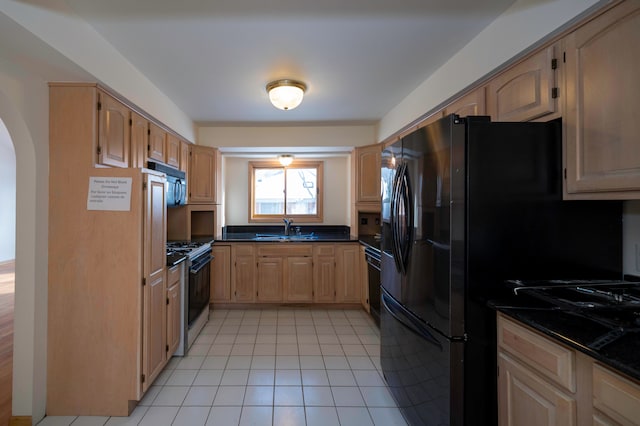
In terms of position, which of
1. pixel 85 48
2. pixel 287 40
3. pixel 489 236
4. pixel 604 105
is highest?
pixel 287 40

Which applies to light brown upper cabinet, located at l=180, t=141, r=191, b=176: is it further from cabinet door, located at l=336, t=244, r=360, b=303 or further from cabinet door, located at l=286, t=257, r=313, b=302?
cabinet door, located at l=336, t=244, r=360, b=303

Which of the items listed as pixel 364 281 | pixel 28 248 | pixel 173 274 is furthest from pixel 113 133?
pixel 364 281

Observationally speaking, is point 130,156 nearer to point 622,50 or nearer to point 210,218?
point 210,218

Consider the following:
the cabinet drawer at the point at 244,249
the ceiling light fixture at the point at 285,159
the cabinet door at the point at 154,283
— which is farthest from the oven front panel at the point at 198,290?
the ceiling light fixture at the point at 285,159

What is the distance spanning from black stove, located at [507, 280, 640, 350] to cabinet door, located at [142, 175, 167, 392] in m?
2.10

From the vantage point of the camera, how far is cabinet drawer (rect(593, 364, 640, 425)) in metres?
0.76

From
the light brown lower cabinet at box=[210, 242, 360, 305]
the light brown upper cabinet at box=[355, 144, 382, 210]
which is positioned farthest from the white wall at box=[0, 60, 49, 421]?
the light brown upper cabinet at box=[355, 144, 382, 210]

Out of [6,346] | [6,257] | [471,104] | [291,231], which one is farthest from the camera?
[6,257]

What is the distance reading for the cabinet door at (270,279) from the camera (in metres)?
3.64

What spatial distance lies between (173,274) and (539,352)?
2420 millimetres

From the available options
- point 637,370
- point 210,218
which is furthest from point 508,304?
point 210,218

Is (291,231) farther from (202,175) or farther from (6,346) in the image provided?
(6,346)

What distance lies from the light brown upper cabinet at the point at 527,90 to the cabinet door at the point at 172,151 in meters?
2.85

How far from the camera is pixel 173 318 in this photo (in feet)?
7.65
